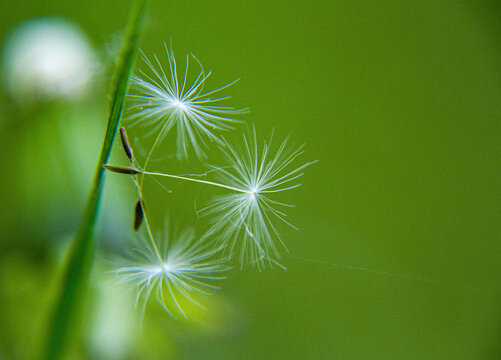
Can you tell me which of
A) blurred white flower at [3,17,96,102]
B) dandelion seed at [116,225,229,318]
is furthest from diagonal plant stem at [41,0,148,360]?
blurred white flower at [3,17,96,102]

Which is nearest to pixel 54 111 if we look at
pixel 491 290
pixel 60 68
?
pixel 60 68

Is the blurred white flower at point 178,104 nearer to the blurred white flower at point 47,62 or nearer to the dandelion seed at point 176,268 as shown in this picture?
the dandelion seed at point 176,268

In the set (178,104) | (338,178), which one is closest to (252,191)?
(178,104)

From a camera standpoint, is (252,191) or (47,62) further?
(47,62)

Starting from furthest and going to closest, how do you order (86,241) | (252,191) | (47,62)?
(47,62) → (252,191) → (86,241)

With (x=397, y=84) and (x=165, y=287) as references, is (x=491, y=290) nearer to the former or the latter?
(x=397, y=84)

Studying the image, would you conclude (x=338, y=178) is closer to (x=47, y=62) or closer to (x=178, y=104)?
(x=178, y=104)

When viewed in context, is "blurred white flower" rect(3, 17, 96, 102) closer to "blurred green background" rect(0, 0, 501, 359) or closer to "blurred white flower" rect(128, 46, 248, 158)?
"blurred green background" rect(0, 0, 501, 359)
